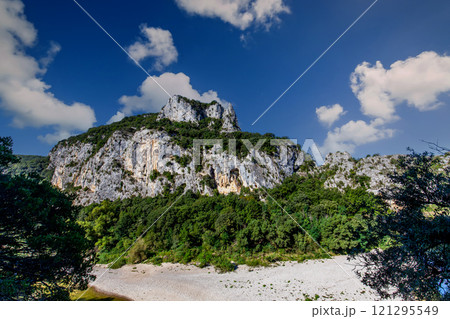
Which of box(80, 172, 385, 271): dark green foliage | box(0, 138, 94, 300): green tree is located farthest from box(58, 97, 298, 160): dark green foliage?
box(0, 138, 94, 300): green tree

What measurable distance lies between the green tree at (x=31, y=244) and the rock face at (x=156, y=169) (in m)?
48.2

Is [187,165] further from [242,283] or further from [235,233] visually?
[242,283]

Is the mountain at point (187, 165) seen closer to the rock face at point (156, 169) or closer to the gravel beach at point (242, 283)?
the rock face at point (156, 169)

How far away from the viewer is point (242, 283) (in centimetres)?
1908

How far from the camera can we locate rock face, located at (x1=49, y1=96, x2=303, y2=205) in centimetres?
5650

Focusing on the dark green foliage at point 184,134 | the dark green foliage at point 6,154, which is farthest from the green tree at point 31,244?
the dark green foliage at point 184,134

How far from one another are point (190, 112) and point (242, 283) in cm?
7800

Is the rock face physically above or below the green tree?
above

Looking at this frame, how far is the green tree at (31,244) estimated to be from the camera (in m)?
6.21

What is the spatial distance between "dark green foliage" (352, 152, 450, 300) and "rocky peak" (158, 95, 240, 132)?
254 feet

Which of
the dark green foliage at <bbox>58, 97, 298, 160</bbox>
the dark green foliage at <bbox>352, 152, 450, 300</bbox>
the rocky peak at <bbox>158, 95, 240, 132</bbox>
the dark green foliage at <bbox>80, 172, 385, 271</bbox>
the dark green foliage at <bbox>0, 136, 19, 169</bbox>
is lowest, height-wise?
the dark green foliage at <bbox>80, 172, 385, 271</bbox>

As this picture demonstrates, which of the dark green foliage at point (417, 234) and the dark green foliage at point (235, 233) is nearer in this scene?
the dark green foliage at point (417, 234)

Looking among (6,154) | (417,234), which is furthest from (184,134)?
(417,234)

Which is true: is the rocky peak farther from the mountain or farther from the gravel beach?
the gravel beach
